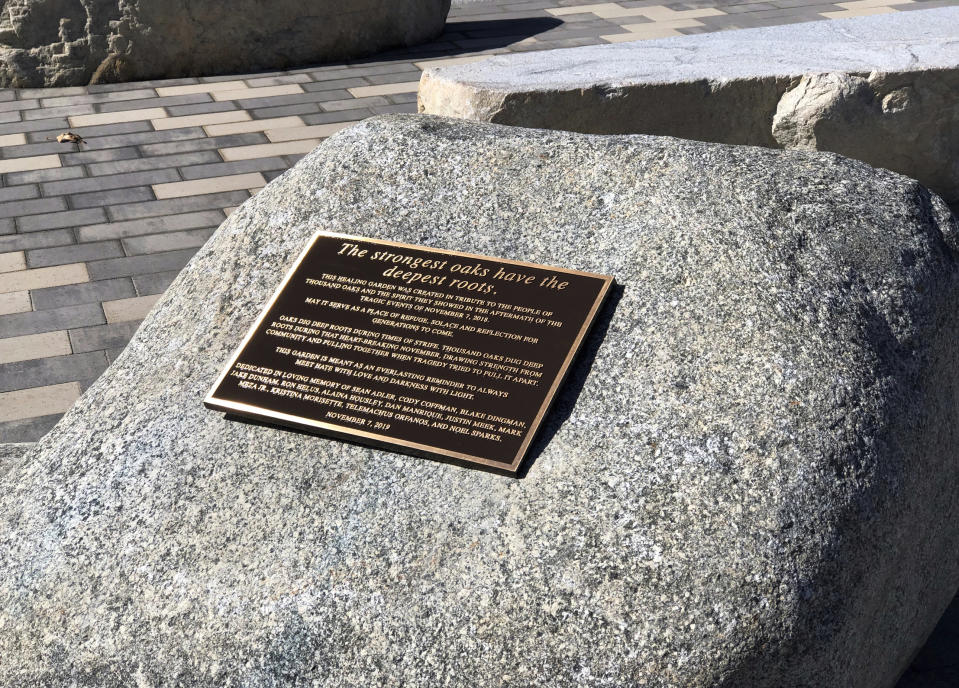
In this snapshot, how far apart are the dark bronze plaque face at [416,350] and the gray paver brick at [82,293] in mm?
1782

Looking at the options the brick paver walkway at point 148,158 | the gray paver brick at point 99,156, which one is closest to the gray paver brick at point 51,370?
the brick paver walkway at point 148,158

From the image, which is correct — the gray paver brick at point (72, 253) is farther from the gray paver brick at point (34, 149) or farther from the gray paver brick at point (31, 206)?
the gray paver brick at point (34, 149)

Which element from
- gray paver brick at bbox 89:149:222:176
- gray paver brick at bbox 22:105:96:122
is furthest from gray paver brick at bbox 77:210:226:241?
gray paver brick at bbox 22:105:96:122

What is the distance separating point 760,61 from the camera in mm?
4312

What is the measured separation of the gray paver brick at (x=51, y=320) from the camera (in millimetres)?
3504

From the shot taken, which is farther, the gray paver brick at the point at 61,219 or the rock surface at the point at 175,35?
the rock surface at the point at 175,35

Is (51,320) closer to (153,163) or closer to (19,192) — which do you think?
(19,192)

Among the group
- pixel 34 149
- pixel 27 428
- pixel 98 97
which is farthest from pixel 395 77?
pixel 27 428

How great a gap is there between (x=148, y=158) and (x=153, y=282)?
52.1 inches

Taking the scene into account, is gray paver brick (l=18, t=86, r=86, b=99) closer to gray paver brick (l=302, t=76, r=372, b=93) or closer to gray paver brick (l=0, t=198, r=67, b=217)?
gray paver brick (l=302, t=76, r=372, b=93)

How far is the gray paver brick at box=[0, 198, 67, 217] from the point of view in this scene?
14.2 ft

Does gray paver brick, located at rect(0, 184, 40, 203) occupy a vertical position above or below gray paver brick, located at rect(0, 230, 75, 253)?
below

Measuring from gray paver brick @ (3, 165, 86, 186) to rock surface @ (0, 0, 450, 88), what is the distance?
4.39ft

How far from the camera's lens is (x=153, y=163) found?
481 centimetres
